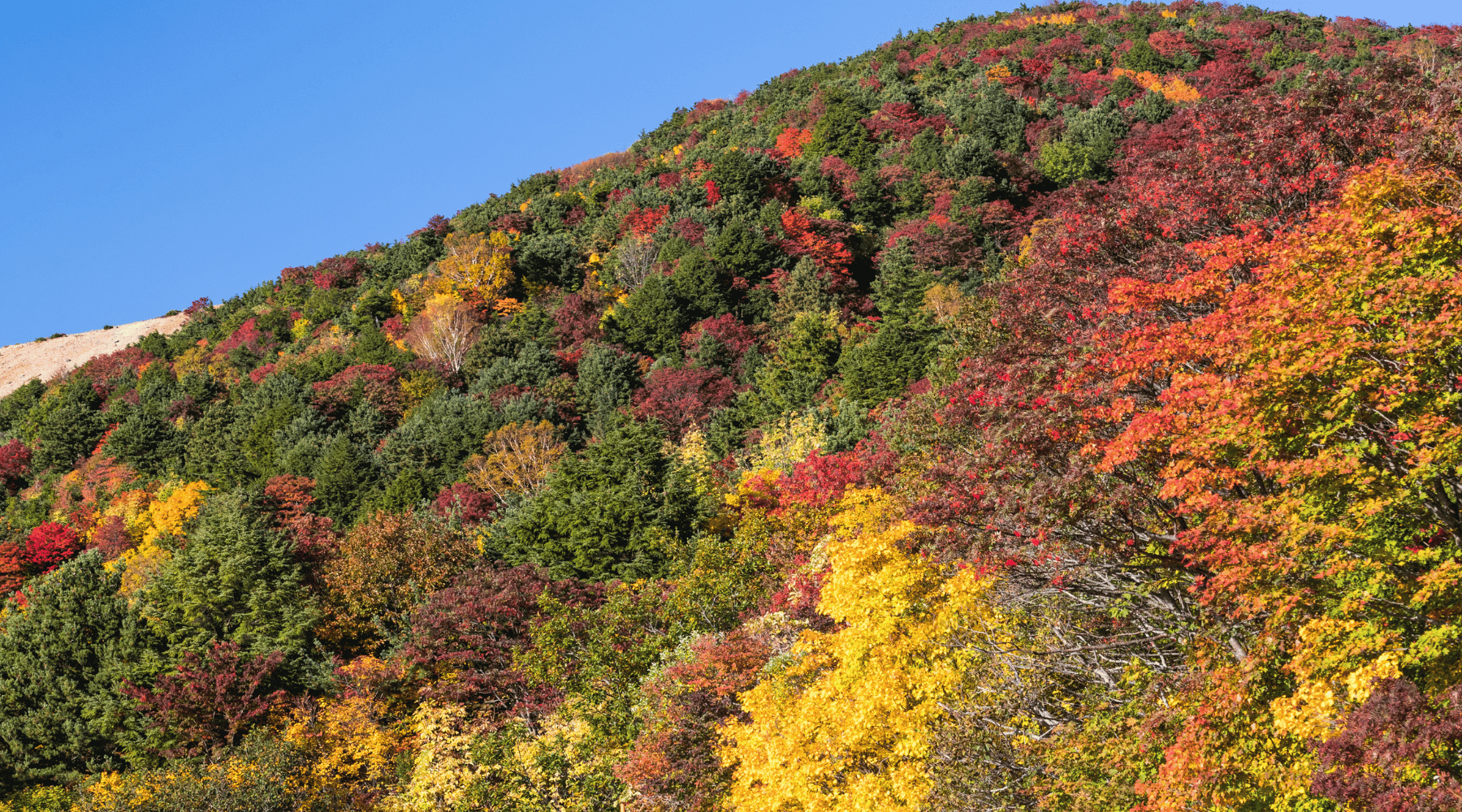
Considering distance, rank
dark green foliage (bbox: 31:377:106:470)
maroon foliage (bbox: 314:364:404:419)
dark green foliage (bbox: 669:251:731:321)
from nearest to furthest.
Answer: dark green foliage (bbox: 669:251:731:321) < maroon foliage (bbox: 314:364:404:419) < dark green foliage (bbox: 31:377:106:470)

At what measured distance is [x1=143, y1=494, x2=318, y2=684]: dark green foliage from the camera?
3866cm

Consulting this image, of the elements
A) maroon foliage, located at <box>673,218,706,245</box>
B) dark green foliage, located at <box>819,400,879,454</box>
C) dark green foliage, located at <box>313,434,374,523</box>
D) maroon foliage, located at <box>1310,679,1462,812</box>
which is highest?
maroon foliage, located at <box>673,218,706,245</box>

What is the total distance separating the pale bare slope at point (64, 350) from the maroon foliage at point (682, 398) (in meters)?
81.7

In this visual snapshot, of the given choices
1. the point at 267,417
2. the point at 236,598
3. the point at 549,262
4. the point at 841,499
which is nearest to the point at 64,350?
the point at 267,417

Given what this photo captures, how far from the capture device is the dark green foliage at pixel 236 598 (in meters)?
38.7

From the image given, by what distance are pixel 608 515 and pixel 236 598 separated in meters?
16.5

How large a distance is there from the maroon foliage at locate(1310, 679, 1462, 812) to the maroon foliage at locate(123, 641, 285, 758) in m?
34.3

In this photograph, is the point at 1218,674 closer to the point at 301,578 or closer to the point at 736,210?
the point at 301,578

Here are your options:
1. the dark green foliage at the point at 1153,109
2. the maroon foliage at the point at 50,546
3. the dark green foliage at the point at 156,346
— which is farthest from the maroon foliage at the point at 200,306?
the dark green foliage at the point at 1153,109

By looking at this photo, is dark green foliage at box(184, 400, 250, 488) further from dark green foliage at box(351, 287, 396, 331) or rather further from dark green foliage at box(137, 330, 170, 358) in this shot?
dark green foliage at box(137, 330, 170, 358)

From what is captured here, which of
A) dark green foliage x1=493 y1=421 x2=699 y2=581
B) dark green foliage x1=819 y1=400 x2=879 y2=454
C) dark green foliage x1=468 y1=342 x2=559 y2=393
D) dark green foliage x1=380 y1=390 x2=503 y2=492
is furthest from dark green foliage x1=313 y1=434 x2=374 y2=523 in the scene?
dark green foliage x1=819 y1=400 x2=879 y2=454

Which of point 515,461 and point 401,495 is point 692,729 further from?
point 401,495

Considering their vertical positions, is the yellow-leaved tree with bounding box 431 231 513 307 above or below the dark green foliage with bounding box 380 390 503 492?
above

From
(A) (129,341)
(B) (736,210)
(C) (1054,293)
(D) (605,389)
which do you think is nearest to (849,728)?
(C) (1054,293)
